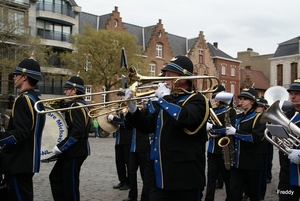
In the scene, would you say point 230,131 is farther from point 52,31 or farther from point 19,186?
point 52,31

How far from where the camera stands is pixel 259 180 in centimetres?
653

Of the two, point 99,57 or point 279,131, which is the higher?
point 99,57

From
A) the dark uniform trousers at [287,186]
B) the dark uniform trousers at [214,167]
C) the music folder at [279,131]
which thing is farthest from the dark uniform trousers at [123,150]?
the music folder at [279,131]

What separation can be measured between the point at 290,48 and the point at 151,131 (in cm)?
4802

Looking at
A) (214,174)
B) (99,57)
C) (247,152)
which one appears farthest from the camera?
(99,57)

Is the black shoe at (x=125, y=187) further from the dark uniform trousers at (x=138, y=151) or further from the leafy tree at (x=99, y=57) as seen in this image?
the leafy tree at (x=99, y=57)

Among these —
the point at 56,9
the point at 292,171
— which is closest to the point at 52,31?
Result: the point at 56,9

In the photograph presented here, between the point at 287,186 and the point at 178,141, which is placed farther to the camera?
the point at 287,186

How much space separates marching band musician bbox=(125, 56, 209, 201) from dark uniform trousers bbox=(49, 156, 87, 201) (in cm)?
218

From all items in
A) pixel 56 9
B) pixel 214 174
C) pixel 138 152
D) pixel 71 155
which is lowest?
pixel 214 174

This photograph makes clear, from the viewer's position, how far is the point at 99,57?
106 ft

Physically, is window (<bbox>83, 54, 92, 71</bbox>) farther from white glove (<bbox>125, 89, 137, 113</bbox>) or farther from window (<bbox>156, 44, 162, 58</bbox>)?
white glove (<bbox>125, 89, 137, 113</bbox>)

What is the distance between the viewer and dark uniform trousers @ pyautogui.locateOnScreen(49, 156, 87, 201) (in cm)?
596

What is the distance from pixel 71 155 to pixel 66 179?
37 cm
